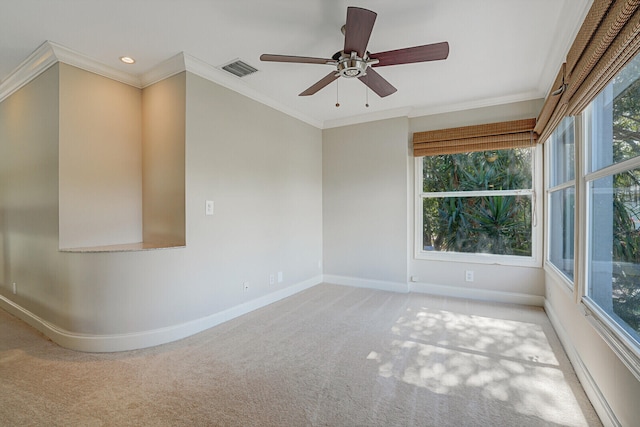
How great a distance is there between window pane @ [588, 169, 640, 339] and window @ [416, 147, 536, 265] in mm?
1727

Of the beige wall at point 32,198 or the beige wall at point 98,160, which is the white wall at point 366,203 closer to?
the beige wall at point 98,160

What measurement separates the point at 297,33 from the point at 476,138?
2.62 m

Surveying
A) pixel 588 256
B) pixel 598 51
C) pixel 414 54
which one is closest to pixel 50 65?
pixel 414 54

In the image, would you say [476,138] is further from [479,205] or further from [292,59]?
[292,59]

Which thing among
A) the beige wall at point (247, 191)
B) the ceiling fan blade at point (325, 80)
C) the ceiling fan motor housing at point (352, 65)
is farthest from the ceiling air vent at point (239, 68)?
the ceiling fan motor housing at point (352, 65)

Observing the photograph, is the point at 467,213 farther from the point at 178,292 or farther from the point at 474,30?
the point at 178,292

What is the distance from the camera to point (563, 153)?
284 cm

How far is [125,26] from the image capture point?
7.36 ft

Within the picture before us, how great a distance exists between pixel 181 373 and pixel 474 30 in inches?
133

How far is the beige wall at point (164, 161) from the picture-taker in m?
2.79

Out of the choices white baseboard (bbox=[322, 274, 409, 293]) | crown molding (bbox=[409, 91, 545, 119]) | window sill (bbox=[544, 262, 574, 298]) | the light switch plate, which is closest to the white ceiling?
crown molding (bbox=[409, 91, 545, 119])

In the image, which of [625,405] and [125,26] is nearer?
[625,405]

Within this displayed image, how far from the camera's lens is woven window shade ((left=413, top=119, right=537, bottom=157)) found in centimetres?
347

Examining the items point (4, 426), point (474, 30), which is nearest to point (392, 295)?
point (474, 30)
